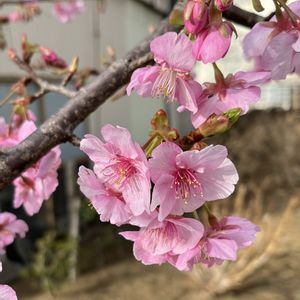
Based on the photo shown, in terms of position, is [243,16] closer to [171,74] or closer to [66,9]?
[171,74]

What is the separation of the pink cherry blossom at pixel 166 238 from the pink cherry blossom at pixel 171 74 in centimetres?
12

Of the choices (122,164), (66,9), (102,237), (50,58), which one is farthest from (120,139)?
(102,237)

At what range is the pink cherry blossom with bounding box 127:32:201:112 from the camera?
519mm

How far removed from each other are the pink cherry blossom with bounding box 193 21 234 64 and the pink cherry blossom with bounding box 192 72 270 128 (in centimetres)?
5

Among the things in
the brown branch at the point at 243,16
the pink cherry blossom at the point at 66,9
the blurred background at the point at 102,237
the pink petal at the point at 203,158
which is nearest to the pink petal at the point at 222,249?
the pink petal at the point at 203,158

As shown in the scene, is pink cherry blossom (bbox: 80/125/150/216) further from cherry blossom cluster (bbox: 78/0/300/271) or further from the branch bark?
the branch bark

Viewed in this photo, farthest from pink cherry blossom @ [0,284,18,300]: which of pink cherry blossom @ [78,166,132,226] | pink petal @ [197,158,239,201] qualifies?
pink petal @ [197,158,239,201]

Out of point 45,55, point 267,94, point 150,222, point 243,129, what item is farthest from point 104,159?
point 267,94

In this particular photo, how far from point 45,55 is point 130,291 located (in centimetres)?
326

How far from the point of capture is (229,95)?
57 centimetres

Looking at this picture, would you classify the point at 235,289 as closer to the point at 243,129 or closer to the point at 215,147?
the point at 243,129

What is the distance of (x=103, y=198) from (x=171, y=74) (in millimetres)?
150

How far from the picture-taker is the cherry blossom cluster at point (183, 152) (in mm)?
506

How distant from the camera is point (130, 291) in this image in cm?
404
